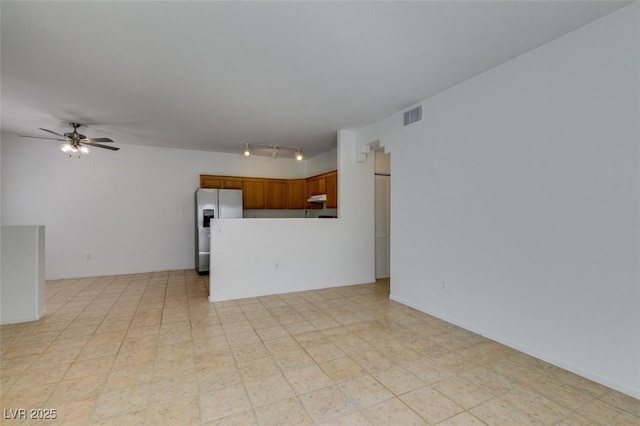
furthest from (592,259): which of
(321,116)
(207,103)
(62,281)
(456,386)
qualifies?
(62,281)

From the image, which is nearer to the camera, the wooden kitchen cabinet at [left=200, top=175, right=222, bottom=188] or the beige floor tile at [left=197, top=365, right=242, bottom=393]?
the beige floor tile at [left=197, top=365, right=242, bottom=393]

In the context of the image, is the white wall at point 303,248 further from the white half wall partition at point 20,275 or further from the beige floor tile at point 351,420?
the beige floor tile at point 351,420

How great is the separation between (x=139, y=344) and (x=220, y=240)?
1896mm

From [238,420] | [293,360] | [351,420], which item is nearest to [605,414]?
[351,420]

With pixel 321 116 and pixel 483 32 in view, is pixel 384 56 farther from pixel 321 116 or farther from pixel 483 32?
pixel 321 116

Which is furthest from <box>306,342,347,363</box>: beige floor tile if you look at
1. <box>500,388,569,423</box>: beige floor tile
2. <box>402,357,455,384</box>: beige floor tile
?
<box>500,388,569,423</box>: beige floor tile

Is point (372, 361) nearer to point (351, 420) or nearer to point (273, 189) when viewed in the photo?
point (351, 420)

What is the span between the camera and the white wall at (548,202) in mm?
2221

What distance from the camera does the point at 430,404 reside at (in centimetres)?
207

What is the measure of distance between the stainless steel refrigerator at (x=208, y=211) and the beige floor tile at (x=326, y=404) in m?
4.72

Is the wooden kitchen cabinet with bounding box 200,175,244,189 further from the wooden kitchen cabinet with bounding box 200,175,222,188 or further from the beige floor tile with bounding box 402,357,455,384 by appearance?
the beige floor tile with bounding box 402,357,455,384

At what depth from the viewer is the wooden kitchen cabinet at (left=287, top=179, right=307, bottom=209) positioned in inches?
301

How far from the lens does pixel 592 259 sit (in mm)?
2371

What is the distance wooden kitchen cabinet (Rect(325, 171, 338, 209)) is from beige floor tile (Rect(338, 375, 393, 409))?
3926 mm
